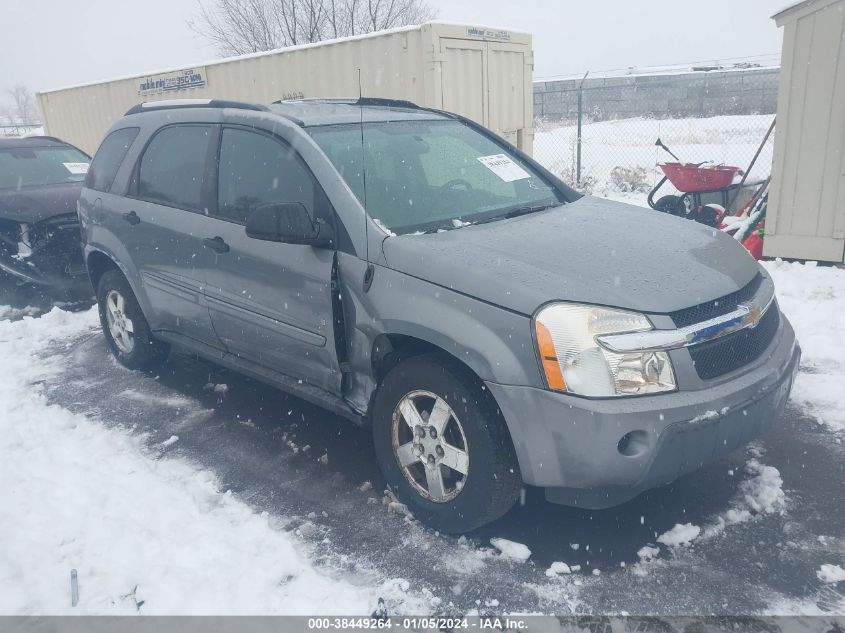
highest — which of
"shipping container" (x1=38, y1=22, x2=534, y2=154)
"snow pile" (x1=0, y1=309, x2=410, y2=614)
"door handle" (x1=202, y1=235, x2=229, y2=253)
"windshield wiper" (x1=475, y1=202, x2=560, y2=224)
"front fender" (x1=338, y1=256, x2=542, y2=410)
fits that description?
"shipping container" (x1=38, y1=22, x2=534, y2=154)

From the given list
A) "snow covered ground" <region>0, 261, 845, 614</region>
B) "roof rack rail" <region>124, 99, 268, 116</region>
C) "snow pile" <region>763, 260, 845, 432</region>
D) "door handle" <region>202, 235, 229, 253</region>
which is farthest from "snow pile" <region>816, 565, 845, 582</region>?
"roof rack rail" <region>124, 99, 268, 116</region>

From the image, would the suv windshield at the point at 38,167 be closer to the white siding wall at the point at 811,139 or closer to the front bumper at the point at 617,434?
the front bumper at the point at 617,434

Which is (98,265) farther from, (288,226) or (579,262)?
(579,262)

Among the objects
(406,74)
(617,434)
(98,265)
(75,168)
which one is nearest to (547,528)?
(617,434)

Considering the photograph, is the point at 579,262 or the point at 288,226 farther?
the point at 288,226

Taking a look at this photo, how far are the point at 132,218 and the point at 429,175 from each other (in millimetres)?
2171

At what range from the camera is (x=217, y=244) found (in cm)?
378

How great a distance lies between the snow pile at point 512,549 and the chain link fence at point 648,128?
7196 mm

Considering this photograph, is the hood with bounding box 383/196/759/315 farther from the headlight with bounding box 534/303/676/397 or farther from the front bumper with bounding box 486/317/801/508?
the front bumper with bounding box 486/317/801/508

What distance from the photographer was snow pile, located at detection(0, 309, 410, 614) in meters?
2.65

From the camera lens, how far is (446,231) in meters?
3.17

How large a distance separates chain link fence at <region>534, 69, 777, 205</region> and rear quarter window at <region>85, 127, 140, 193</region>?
7249mm

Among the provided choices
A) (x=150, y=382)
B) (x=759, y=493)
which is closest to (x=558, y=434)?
(x=759, y=493)

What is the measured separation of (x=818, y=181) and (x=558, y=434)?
5833 mm
